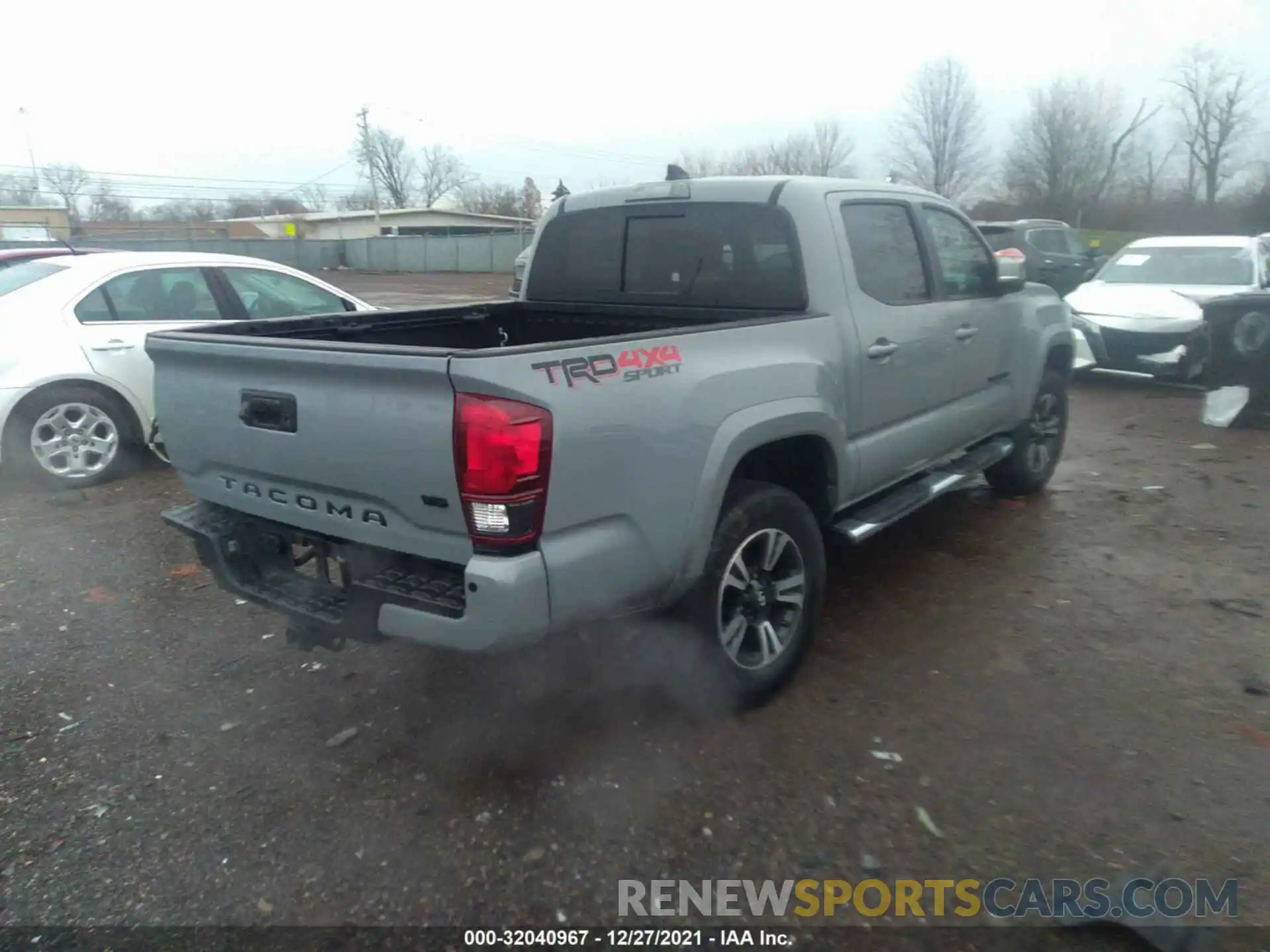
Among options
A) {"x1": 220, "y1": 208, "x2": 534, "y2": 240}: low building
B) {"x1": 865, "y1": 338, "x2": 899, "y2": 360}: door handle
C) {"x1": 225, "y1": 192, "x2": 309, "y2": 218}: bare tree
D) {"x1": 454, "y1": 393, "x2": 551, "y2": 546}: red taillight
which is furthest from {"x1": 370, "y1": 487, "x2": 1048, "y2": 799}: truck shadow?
{"x1": 225, "y1": 192, "x2": 309, "y2": 218}: bare tree

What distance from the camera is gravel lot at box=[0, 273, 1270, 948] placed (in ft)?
9.05

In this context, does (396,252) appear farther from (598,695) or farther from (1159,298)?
(598,695)

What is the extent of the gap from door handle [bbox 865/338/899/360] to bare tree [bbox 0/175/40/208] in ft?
220

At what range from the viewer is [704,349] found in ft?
10.5

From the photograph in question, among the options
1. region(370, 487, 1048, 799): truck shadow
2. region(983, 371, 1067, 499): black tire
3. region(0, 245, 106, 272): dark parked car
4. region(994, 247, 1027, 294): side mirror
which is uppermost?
region(0, 245, 106, 272): dark parked car

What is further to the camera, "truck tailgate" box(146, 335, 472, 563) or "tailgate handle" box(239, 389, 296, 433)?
"tailgate handle" box(239, 389, 296, 433)

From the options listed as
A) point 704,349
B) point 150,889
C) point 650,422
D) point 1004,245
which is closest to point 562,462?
point 650,422

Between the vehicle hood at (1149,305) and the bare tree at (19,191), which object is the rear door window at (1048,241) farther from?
the bare tree at (19,191)

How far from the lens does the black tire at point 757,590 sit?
10.8 feet

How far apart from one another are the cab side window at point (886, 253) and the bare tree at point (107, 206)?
243 ft

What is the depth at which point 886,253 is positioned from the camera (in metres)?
4.43

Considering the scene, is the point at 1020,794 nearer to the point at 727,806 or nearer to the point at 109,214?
the point at 727,806

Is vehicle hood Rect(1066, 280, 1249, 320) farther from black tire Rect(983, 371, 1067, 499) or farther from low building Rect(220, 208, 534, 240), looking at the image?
low building Rect(220, 208, 534, 240)

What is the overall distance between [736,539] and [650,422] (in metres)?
0.63
